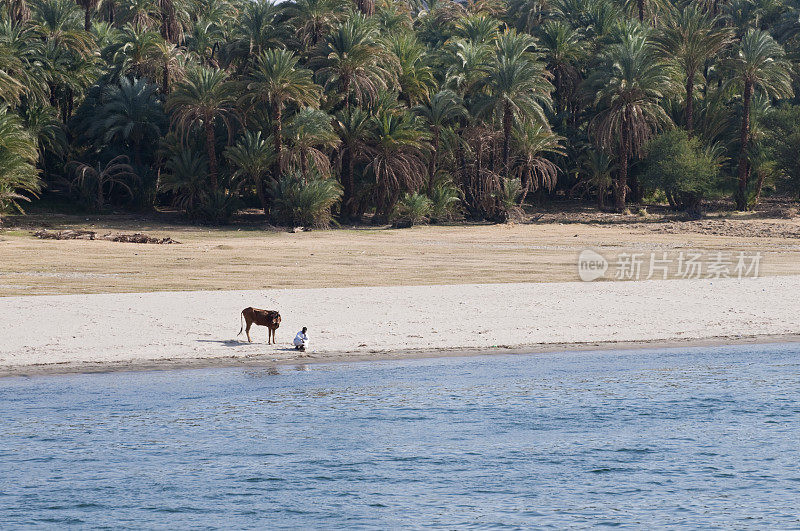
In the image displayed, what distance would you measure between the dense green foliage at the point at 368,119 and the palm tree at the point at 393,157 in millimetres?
107

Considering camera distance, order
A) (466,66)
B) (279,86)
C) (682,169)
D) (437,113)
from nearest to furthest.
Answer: (279,86) → (682,169) → (437,113) → (466,66)

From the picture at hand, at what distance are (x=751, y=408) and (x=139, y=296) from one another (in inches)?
544

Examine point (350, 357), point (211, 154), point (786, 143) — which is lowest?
point (350, 357)

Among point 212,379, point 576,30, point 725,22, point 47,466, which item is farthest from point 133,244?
point 725,22

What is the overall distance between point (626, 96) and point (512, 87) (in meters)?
7.56

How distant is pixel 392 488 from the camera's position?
41.7 ft

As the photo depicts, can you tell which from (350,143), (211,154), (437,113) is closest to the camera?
(211,154)

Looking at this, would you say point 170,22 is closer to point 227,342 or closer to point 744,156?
point 744,156

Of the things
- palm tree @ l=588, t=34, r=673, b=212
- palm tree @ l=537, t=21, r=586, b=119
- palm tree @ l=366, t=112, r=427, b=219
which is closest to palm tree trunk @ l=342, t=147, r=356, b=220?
palm tree @ l=366, t=112, r=427, b=219

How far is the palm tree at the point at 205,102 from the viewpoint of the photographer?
46.3m

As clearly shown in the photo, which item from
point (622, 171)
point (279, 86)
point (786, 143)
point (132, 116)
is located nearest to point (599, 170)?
point (622, 171)

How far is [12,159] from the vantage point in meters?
40.3

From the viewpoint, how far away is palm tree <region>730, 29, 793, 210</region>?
52094 millimetres

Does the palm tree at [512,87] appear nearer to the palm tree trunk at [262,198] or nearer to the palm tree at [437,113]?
the palm tree at [437,113]
